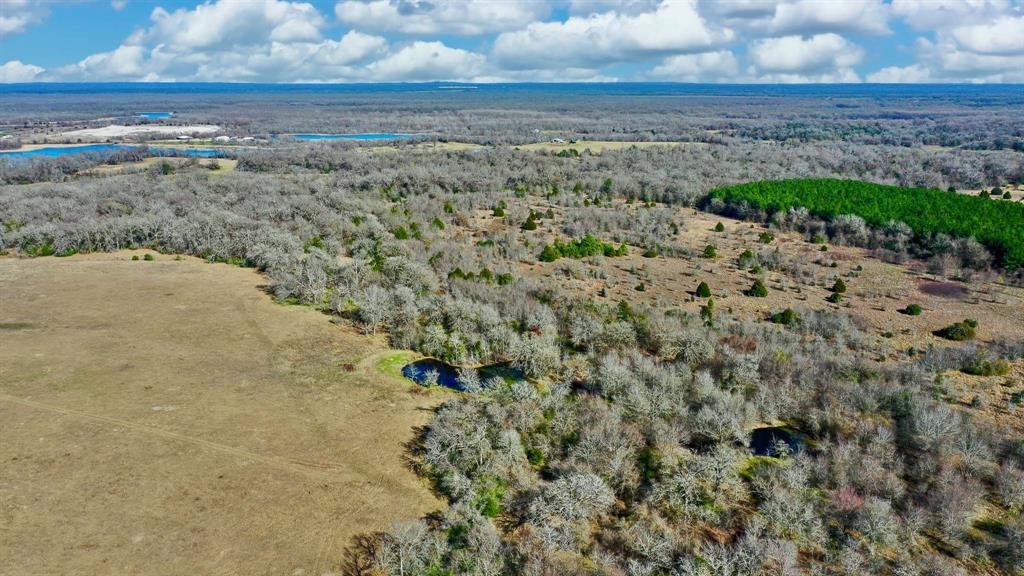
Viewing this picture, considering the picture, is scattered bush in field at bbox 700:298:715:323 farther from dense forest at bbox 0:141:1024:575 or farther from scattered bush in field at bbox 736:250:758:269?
scattered bush in field at bbox 736:250:758:269

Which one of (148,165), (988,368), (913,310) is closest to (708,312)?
(913,310)

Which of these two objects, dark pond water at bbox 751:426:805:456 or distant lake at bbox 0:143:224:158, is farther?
distant lake at bbox 0:143:224:158

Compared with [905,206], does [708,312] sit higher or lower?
lower

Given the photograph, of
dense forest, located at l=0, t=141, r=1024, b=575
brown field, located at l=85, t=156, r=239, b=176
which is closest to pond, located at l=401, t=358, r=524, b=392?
dense forest, located at l=0, t=141, r=1024, b=575

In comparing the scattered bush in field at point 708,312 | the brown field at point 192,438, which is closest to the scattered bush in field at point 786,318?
the scattered bush in field at point 708,312

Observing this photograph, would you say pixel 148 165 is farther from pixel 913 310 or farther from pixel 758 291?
pixel 913 310

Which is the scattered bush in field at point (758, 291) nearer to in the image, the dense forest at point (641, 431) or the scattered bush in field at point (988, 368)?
the dense forest at point (641, 431)

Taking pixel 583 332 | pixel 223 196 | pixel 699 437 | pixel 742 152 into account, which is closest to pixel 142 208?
pixel 223 196
